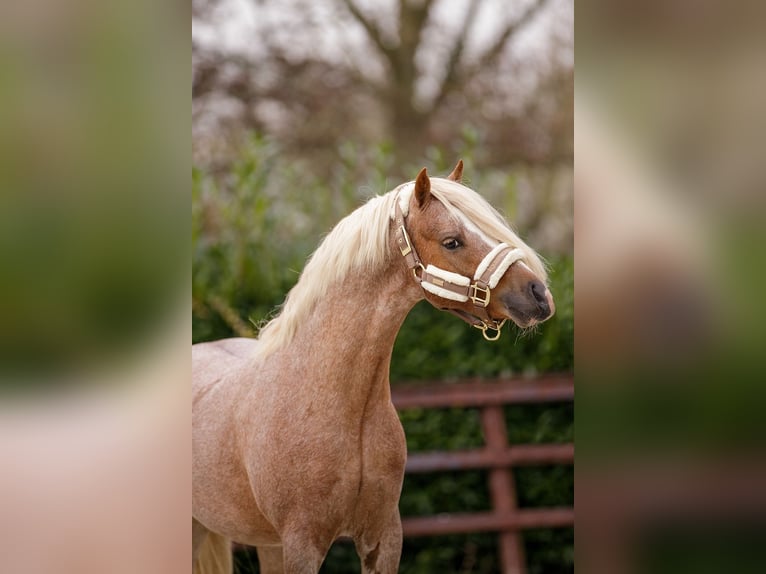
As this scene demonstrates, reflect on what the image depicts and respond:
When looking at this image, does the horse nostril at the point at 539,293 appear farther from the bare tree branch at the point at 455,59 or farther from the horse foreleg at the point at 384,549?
the bare tree branch at the point at 455,59

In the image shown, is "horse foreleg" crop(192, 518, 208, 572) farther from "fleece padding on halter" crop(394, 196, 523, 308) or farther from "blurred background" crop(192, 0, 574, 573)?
"blurred background" crop(192, 0, 574, 573)

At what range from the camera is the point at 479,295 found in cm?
116

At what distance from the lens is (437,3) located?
3.85 m

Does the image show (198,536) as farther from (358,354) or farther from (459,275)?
(459,275)

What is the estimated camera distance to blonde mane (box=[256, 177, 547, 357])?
46.8 inches

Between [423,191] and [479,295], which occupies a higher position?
[423,191]

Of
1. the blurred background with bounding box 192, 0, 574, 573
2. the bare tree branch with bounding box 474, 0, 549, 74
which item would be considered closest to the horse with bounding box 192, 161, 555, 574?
the blurred background with bounding box 192, 0, 574, 573

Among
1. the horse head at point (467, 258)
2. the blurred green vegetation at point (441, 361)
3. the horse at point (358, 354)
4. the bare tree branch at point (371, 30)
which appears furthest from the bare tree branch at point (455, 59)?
the horse head at point (467, 258)
